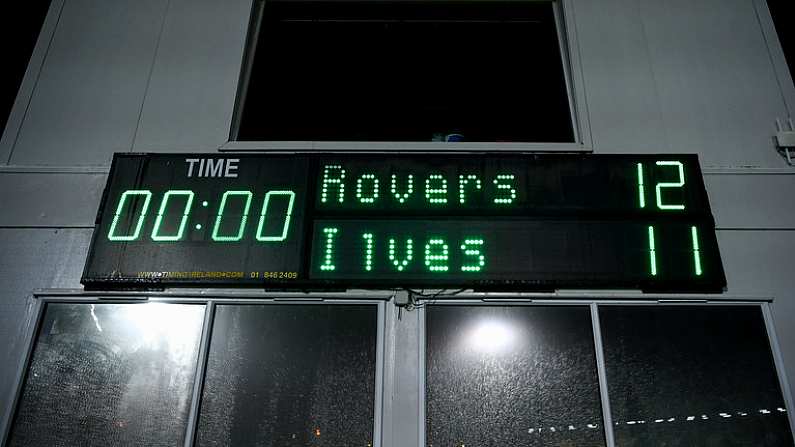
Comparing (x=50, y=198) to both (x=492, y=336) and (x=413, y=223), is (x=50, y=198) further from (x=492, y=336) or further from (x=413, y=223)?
(x=492, y=336)

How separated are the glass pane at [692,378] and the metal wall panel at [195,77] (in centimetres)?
377

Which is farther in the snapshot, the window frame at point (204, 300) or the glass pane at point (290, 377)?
the window frame at point (204, 300)

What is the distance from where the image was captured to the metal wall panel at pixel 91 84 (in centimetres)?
517

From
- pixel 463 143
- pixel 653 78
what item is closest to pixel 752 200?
pixel 653 78

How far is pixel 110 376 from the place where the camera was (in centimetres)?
420

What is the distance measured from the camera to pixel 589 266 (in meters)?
4.29

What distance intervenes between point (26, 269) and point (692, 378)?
5208 millimetres

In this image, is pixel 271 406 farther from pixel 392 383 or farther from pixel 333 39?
pixel 333 39

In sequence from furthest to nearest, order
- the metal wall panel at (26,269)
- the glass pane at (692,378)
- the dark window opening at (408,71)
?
1. the dark window opening at (408,71)
2. the metal wall panel at (26,269)
3. the glass pane at (692,378)

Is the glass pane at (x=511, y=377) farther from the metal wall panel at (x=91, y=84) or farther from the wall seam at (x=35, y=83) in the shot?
the wall seam at (x=35, y=83)

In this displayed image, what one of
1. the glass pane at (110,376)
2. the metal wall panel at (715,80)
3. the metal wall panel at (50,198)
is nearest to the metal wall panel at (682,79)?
the metal wall panel at (715,80)

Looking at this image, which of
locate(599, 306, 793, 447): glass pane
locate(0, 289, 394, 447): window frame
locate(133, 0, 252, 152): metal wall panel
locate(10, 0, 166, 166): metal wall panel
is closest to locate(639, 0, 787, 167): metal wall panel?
locate(599, 306, 793, 447): glass pane

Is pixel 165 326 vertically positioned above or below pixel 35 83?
below

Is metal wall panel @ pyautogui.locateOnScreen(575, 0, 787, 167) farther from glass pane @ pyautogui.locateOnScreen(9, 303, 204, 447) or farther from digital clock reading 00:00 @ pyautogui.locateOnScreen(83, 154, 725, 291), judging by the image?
glass pane @ pyautogui.locateOnScreen(9, 303, 204, 447)
